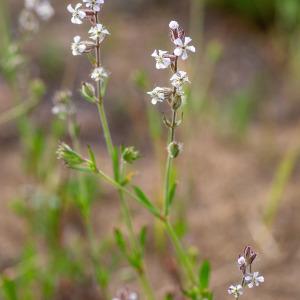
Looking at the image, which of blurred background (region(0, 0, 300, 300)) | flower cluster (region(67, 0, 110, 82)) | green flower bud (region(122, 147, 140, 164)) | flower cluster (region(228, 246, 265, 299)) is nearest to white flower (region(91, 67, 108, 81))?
flower cluster (region(67, 0, 110, 82))

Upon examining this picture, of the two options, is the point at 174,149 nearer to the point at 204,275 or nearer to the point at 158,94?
the point at 158,94

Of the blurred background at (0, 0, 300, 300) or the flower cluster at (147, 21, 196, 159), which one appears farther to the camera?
the blurred background at (0, 0, 300, 300)

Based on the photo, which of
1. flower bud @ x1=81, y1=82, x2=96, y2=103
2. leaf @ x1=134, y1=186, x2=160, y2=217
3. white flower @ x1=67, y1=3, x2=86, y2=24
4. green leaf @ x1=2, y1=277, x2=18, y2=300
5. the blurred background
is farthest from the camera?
the blurred background

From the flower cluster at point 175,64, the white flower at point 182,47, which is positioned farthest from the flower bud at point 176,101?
the white flower at point 182,47

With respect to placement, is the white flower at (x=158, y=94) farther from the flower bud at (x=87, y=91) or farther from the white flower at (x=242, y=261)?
the white flower at (x=242, y=261)

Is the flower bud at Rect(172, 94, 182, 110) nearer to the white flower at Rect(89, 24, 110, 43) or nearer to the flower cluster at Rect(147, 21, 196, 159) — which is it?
the flower cluster at Rect(147, 21, 196, 159)

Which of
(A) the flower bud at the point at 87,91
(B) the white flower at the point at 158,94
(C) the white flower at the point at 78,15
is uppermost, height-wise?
(C) the white flower at the point at 78,15

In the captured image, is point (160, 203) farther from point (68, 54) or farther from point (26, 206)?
point (68, 54)

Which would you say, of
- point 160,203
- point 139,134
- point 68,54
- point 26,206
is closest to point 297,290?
point 160,203
